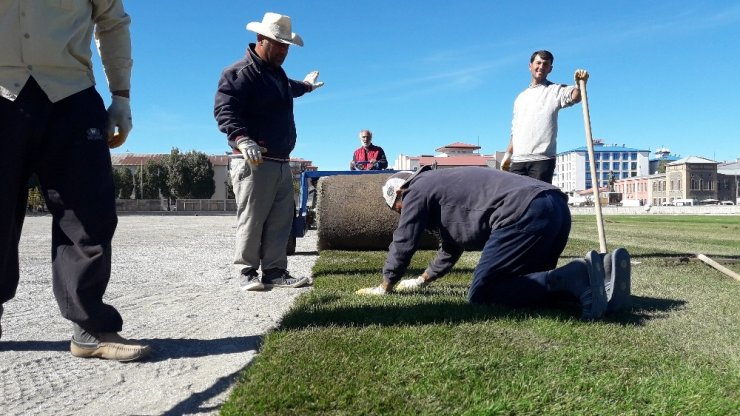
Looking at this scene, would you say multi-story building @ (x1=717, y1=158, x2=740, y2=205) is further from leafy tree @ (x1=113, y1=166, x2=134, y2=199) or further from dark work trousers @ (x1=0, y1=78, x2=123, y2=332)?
dark work trousers @ (x1=0, y1=78, x2=123, y2=332)

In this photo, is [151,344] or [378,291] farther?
[378,291]

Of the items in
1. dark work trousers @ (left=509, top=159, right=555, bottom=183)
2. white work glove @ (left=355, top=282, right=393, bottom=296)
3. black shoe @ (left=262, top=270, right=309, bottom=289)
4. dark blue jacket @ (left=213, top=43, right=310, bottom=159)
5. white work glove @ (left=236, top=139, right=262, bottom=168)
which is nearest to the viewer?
white work glove @ (left=355, top=282, right=393, bottom=296)

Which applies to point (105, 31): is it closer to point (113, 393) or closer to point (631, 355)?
point (113, 393)

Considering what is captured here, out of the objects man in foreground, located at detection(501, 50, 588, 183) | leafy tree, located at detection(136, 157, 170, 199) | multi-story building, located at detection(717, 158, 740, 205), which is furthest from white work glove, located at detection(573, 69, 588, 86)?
multi-story building, located at detection(717, 158, 740, 205)

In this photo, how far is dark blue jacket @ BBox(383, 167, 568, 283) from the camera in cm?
346

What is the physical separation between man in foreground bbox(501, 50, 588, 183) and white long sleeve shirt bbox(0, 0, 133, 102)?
3.92 metres

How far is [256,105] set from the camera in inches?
171

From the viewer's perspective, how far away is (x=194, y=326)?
3318 mm

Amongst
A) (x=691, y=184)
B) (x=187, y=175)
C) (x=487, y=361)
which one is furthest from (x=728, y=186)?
(x=487, y=361)

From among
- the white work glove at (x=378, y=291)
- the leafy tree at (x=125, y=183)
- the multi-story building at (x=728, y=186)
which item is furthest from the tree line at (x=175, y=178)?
the multi-story building at (x=728, y=186)

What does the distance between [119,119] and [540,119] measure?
152 inches

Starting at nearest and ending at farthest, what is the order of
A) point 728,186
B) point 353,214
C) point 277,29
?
point 277,29
point 353,214
point 728,186

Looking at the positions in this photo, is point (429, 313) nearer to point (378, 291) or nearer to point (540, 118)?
point (378, 291)

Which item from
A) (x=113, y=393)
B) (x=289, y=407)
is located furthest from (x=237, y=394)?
(x=113, y=393)
